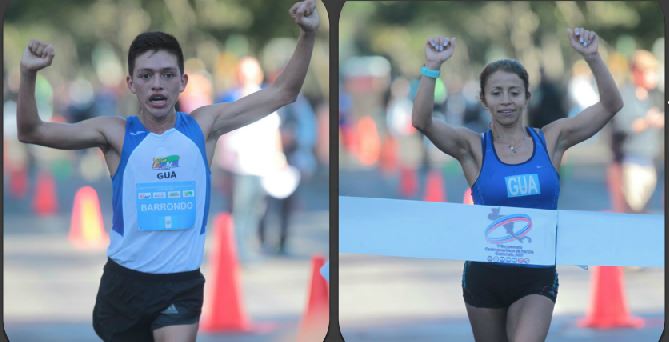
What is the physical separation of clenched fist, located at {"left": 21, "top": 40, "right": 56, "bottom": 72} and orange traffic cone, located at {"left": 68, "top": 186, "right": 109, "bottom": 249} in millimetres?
8050

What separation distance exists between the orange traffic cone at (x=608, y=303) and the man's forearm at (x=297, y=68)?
11.3 feet

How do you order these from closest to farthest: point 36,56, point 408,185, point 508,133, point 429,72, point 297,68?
point 36,56 < point 297,68 < point 429,72 < point 508,133 < point 408,185

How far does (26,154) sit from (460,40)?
21518mm

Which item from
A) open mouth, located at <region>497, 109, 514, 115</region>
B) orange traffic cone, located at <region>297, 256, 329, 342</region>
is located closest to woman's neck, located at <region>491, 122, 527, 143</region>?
open mouth, located at <region>497, 109, 514, 115</region>

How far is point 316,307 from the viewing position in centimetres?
689

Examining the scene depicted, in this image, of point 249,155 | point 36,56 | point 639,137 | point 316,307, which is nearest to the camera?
point 36,56

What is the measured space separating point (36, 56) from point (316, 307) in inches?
107

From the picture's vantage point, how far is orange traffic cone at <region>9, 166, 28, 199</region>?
19920mm

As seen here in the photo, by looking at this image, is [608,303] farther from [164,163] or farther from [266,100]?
[164,163]

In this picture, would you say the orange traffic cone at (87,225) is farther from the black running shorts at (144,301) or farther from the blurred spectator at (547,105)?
the black running shorts at (144,301)

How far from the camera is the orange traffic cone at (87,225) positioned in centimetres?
1257


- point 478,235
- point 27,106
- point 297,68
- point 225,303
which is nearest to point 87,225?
point 225,303

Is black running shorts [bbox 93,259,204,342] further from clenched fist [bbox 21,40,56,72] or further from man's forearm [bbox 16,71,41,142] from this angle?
clenched fist [bbox 21,40,56,72]

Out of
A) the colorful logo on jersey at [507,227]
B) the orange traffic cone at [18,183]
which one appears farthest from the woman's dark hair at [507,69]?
the orange traffic cone at [18,183]
